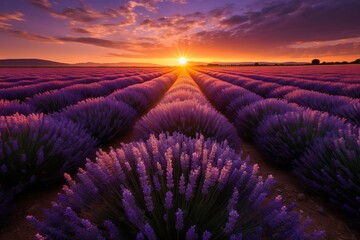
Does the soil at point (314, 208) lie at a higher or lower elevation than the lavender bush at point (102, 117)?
lower

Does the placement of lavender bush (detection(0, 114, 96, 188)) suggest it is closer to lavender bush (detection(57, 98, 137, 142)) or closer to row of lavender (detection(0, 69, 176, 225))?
row of lavender (detection(0, 69, 176, 225))

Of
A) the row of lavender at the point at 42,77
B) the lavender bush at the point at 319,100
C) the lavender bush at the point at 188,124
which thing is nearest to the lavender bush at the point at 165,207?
the lavender bush at the point at 188,124

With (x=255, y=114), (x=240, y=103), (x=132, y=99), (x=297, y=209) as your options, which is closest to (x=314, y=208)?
(x=297, y=209)

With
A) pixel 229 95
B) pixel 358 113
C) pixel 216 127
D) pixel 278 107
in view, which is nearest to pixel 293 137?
pixel 216 127

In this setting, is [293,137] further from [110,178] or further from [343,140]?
[110,178]

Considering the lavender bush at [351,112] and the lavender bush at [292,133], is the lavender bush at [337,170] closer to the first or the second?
the lavender bush at [292,133]
